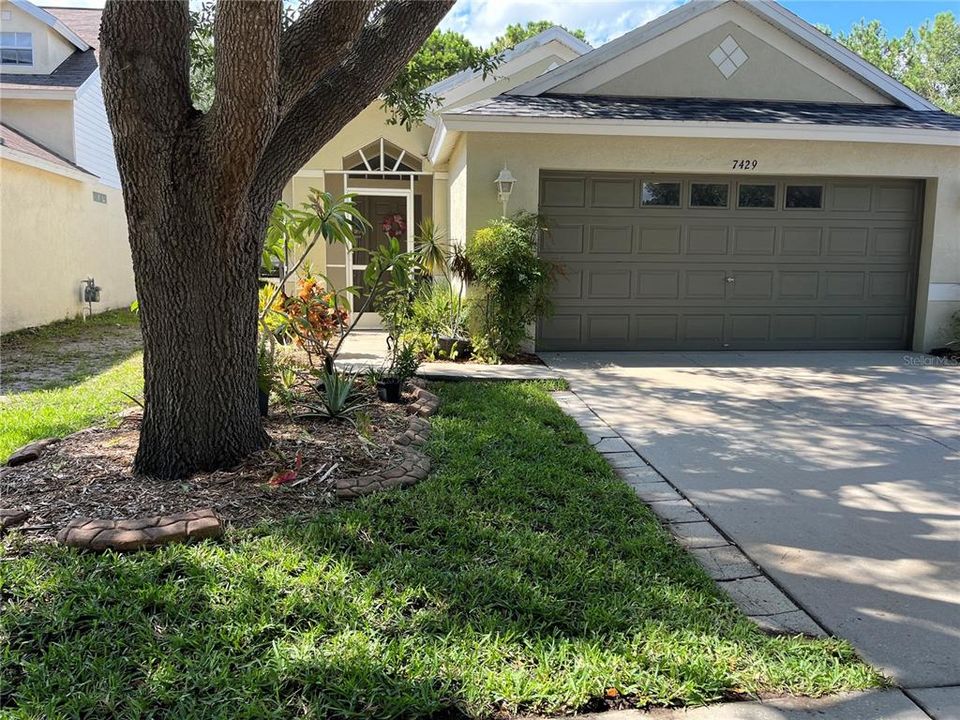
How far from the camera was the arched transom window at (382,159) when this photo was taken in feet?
44.1

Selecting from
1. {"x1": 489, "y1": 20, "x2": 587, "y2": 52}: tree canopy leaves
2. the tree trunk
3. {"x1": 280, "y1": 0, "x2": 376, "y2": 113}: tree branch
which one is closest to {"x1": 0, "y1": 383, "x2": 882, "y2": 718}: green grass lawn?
the tree trunk

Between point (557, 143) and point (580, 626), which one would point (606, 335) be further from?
point (580, 626)

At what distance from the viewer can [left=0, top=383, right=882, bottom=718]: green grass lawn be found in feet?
8.13

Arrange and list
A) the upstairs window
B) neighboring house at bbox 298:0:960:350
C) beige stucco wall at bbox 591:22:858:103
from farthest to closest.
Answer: the upstairs window
beige stucco wall at bbox 591:22:858:103
neighboring house at bbox 298:0:960:350

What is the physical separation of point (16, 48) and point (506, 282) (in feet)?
41.4

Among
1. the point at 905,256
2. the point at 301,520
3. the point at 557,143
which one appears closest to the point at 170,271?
the point at 301,520

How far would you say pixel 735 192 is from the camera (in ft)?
33.3

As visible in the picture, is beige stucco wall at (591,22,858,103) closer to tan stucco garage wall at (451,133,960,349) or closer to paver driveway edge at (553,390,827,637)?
tan stucco garage wall at (451,133,960,349)

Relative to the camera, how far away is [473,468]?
4.67 m

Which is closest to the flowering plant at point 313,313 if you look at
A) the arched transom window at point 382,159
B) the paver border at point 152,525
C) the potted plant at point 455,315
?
the potted plant at point 455,315

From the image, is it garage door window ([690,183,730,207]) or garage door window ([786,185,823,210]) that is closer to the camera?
garage door window ([690,183,730,207])

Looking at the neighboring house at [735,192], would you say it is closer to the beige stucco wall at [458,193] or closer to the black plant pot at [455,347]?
the beige stucco wall at [458,193]

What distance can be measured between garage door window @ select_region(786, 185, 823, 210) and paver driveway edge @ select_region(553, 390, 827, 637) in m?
6.24

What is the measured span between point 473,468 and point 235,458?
150cm
